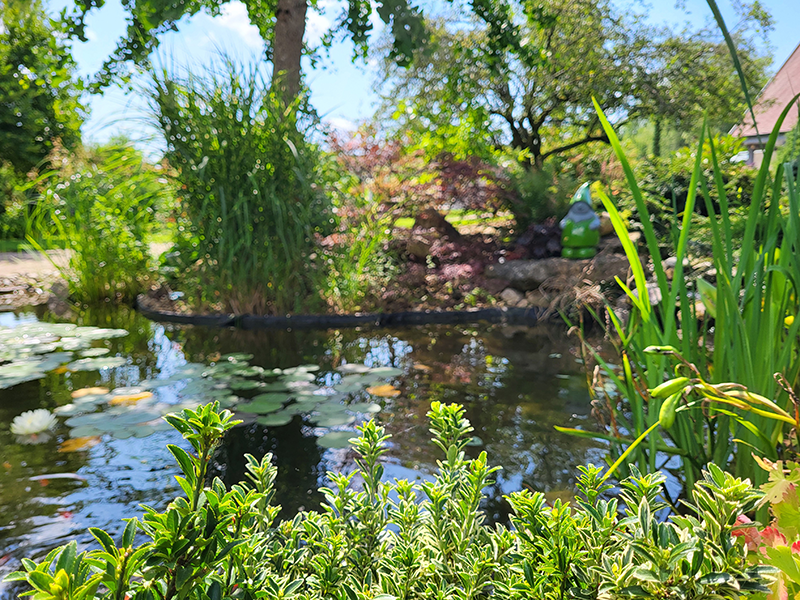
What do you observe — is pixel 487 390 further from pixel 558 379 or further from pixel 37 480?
pixel 37 480

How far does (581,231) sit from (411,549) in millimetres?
5576

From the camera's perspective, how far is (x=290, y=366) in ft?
10.7

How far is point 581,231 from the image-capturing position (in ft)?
19.1

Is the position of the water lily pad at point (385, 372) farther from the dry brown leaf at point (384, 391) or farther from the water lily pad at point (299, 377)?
the water lily pad at point (299, 377)

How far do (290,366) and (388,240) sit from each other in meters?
2.96

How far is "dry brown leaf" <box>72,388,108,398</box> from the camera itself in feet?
8.62

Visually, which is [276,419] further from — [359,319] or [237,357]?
[359,319]

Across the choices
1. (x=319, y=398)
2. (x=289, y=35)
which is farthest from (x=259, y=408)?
(x=289, y=35)

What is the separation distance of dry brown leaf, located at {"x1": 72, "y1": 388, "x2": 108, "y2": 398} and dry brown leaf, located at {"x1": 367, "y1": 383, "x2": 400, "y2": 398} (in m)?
1.35

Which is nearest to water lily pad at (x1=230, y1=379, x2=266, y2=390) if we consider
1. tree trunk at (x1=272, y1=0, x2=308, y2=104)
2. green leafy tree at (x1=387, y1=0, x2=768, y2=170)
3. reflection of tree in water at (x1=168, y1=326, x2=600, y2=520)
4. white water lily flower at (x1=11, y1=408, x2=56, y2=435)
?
reflection of tree in water at (x1=168, y1=326, x2=600, y2=520)

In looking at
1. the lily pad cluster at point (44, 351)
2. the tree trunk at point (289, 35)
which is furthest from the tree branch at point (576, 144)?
the lily pad cluster at point (44, 351)

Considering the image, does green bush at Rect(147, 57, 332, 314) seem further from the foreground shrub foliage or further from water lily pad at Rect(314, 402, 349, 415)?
the foreground shrub foliage

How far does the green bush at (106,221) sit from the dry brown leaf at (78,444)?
10.6 ft

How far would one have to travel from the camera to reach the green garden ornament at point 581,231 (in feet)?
19.1
